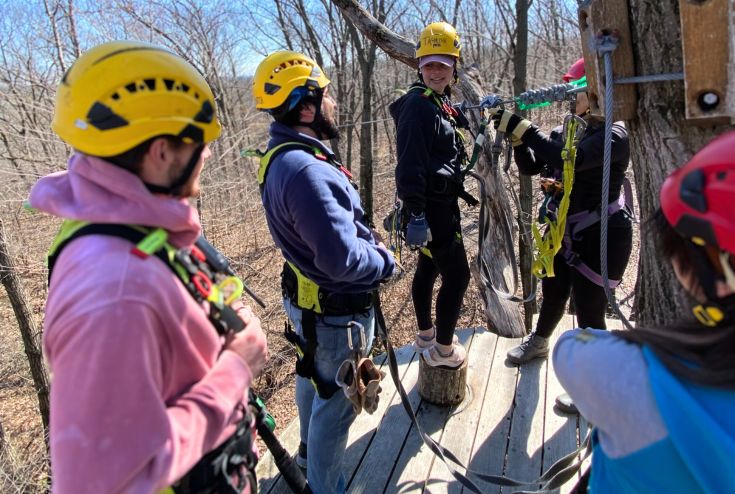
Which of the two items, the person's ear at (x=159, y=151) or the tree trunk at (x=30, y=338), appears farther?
the tree trunk at (x=30, y=338)

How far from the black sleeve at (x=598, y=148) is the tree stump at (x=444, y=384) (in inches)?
58.1

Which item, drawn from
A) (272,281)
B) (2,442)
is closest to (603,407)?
(2,442)

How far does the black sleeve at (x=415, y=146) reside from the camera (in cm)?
282

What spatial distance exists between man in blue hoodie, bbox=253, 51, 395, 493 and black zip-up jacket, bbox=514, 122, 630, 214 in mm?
1222

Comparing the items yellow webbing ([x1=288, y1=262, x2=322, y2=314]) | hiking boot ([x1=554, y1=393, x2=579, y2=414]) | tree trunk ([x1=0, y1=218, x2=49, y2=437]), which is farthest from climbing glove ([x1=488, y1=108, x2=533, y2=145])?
tree trunk ([x1=0, y1=218, x2=49, y2=437])

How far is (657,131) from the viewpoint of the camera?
173cm

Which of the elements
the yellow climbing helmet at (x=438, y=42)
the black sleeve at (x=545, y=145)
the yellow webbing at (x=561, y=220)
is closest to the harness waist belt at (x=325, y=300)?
the yellow webbing at (x=561, y=220)

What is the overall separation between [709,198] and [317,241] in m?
1.31

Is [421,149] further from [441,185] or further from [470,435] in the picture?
[470,435]

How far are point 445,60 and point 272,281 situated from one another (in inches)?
314

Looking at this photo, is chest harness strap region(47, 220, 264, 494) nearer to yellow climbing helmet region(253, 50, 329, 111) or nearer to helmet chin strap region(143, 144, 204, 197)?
helmet chin strap region(143, 144, 204, 197)

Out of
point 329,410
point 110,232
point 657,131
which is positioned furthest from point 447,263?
point 110,232

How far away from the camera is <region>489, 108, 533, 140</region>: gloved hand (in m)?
2.80

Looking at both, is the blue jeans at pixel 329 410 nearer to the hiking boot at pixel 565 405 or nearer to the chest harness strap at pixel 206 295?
the chest harness strap at pixel 206 295
